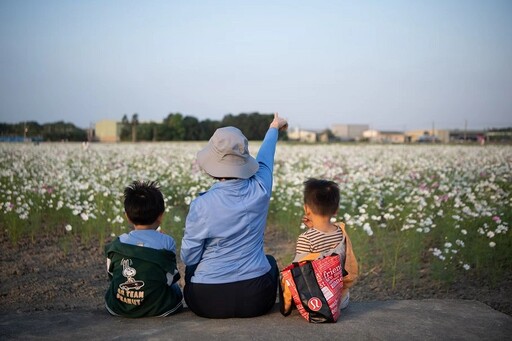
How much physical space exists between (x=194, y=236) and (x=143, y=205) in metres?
0.41

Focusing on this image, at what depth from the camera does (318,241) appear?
2740 mm

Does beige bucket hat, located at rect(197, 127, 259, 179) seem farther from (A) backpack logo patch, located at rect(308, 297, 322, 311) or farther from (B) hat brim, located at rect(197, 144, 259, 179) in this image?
(A) backpack logo patch, located at rect(308, 297, 322, 311)

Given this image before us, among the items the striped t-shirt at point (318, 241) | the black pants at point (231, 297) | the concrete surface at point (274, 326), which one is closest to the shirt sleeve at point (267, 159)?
the striped t-shirt at point (318, 241)

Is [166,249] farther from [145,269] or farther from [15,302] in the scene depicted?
[15,302]

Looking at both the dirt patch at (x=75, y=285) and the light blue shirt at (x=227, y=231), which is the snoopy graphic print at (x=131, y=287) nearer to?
the light blue shirt at (x=227, y=231)

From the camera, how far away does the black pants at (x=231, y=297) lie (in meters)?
2.64

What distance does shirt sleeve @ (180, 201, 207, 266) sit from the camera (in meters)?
2.59

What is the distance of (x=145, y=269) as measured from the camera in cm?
271

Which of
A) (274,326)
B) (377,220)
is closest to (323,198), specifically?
(274,326)

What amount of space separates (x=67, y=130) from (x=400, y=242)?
2376 centimetres

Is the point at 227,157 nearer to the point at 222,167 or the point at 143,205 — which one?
the point at 222,167

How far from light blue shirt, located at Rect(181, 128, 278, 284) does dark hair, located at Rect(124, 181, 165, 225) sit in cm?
30

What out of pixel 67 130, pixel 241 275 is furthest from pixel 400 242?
pixel 67 130

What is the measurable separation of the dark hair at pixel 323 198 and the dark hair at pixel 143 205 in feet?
2.82
